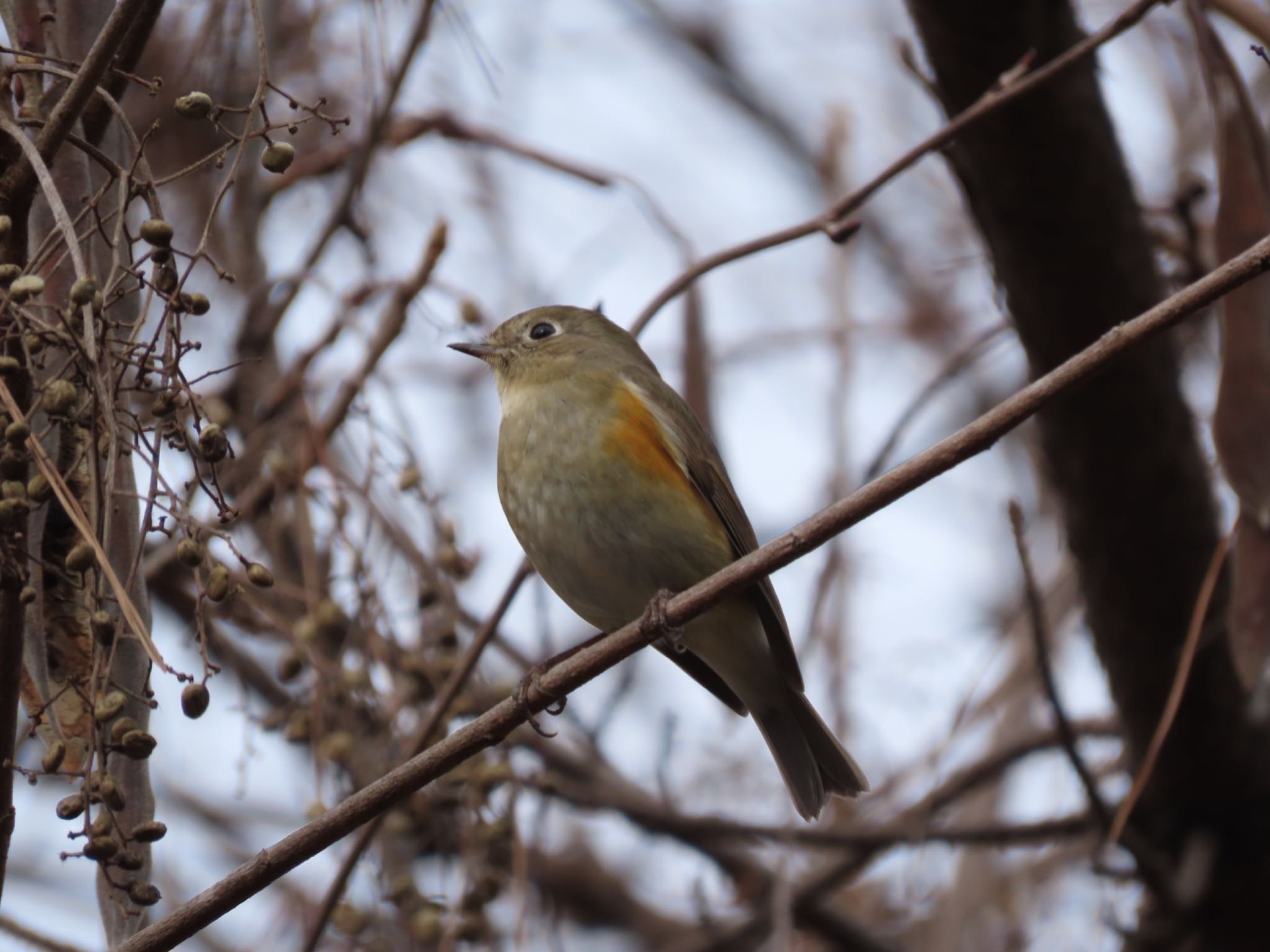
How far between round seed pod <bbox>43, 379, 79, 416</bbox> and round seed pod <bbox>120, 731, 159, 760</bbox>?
41cm

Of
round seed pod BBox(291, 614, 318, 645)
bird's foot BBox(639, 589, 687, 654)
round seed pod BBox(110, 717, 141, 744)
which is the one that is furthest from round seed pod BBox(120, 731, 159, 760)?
round seed pod BBox(291, 614, 318, 645)

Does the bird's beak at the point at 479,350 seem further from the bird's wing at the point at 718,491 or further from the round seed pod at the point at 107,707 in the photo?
the round seed pod at the point at 107,707

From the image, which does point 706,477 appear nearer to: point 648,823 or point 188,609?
point 648,823

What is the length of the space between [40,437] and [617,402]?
2278mm

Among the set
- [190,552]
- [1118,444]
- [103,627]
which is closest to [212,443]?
[190,552]

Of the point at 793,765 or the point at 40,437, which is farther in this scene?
the point at 793,765

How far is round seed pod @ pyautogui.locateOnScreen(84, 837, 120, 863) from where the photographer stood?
179 cm

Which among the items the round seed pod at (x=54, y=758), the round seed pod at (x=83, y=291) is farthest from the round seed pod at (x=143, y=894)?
the round seed pod at (x=83, y=291)

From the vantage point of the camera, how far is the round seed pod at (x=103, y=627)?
178 centimetres

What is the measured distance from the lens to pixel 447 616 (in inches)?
136

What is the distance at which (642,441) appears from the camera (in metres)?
3.87

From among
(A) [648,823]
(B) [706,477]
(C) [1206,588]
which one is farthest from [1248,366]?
(A) [648,823]

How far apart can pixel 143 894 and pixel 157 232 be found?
871 mm

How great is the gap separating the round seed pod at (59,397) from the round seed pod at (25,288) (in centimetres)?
11
